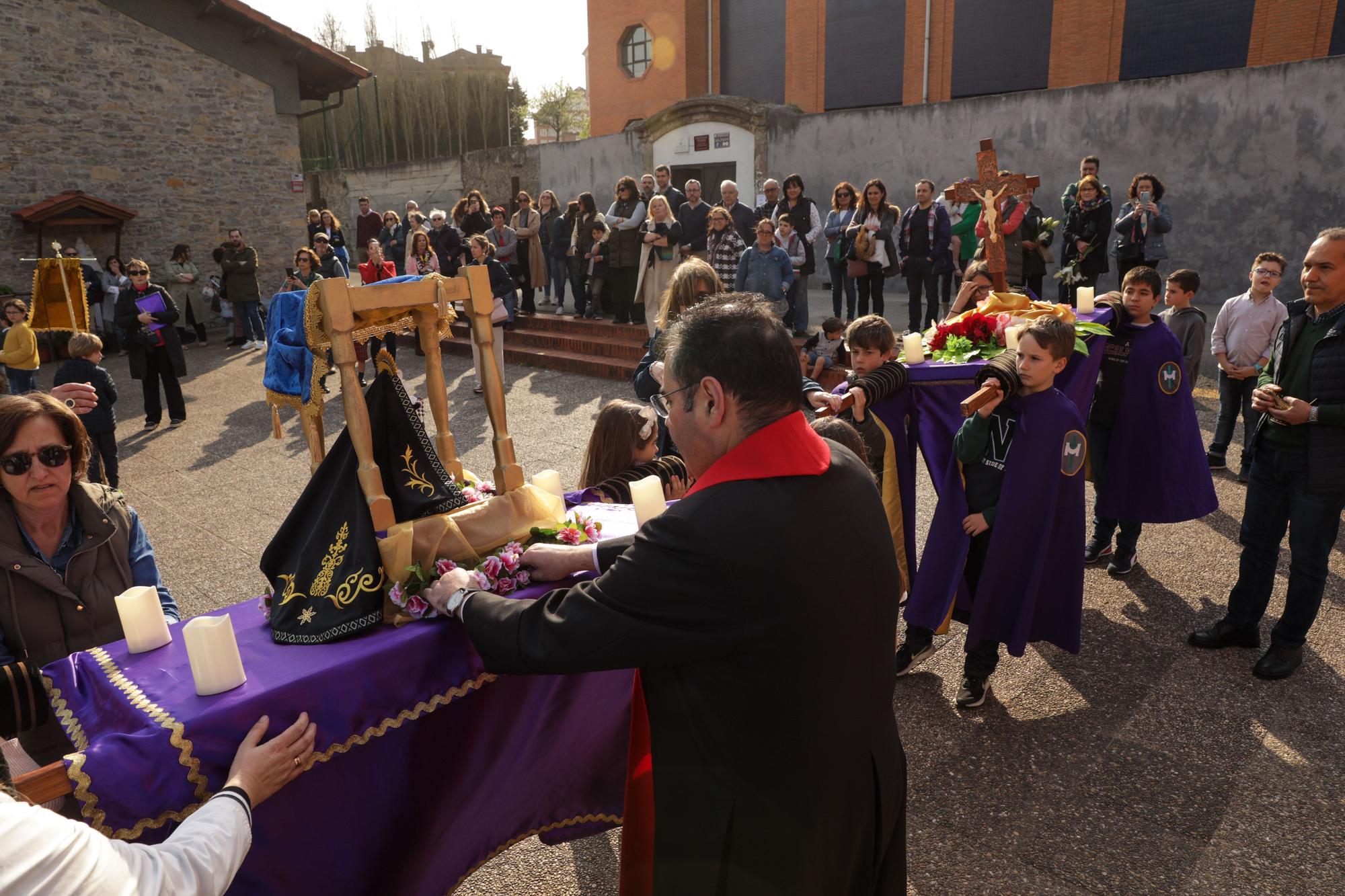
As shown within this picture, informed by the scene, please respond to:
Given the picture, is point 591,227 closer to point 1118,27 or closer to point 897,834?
point 897,834

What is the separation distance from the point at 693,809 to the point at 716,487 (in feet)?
2.33

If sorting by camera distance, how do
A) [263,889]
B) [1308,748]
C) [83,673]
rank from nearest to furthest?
[263,889]
[83,673]
[1308,748]

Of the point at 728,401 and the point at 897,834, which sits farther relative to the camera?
the point at 897,834

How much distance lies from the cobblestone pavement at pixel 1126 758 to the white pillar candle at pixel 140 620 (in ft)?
5.11

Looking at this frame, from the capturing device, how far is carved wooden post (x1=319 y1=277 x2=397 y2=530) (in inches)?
94.0

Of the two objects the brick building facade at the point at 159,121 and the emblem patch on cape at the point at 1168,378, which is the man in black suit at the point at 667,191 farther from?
the brick building facade at the point at 159,121

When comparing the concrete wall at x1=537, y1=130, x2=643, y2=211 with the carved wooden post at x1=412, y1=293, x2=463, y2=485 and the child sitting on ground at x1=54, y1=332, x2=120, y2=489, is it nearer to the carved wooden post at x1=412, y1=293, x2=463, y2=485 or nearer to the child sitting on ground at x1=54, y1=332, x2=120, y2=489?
the child sitting on ground at x1=54, y1=332, x2=120, y2=489

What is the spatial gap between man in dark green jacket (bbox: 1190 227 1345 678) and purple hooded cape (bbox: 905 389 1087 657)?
1.07m

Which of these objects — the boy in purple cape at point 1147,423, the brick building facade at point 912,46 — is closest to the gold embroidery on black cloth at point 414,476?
the boy in purple cape at point 1147,423

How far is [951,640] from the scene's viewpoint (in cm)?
498

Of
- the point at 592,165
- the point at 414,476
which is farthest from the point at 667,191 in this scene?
the point at 414,476

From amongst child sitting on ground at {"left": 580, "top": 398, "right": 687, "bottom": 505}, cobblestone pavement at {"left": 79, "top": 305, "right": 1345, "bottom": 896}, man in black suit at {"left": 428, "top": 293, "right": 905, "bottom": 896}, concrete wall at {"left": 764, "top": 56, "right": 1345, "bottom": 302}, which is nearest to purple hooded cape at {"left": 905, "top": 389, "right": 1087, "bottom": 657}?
cobblestone pavement at {"left": 79, "top": 305, "right": 1345, "bottom": 896}

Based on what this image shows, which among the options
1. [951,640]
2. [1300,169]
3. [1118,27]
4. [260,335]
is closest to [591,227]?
[260,335]

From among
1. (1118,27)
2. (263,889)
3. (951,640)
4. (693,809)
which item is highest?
(1118,27)
